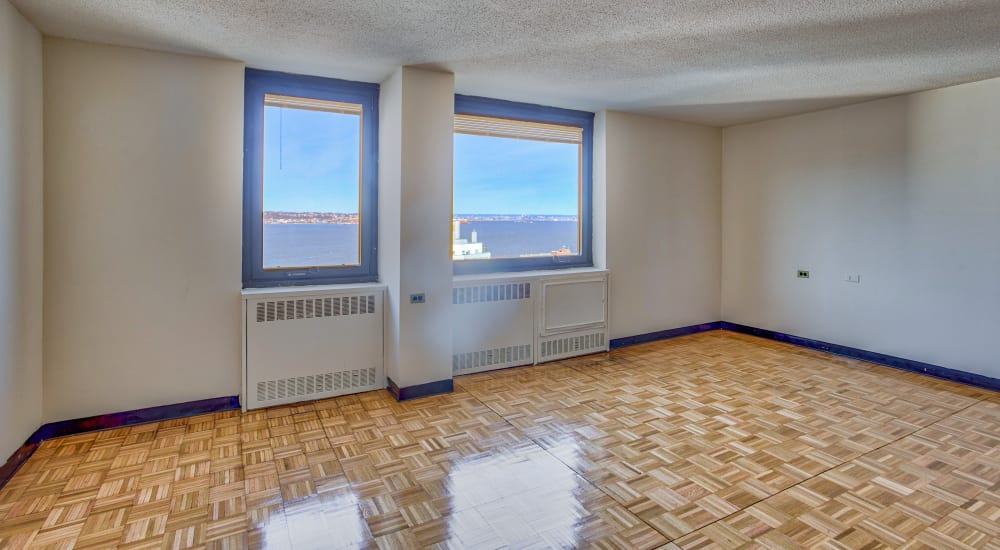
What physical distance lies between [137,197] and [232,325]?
1032 mm

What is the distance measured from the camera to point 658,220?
18.7ft

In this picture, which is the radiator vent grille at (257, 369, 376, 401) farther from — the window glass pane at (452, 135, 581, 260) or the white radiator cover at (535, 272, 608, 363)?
the white radiator cover at (535, 272, 608, 363)

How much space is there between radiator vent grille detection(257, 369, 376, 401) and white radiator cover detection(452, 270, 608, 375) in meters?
0.80

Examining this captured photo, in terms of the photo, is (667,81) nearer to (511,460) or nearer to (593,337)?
(593,337)

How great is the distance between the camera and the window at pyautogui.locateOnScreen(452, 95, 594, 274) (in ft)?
15.2

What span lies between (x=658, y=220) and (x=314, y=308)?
3.81 m

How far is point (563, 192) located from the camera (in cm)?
529

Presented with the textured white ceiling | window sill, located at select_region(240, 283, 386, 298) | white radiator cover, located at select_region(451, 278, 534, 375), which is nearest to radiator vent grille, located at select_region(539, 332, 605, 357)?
white radiator cover, located at select_region(451, 278, 534, 375)

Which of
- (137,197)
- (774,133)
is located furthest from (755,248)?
(137,197)

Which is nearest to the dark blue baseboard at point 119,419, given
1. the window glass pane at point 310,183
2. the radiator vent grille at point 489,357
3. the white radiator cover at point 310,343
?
the white radiator cover at point 310,343

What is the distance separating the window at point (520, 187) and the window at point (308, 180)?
32.7 inches

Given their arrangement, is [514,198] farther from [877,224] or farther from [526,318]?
[877,224]

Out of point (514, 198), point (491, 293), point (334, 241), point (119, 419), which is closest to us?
point (119, 419)

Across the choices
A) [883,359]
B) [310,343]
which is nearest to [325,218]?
[310,343]
